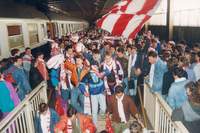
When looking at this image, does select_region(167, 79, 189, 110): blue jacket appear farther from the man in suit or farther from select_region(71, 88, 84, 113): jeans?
select_region(71, 88, 84, 113): jeans

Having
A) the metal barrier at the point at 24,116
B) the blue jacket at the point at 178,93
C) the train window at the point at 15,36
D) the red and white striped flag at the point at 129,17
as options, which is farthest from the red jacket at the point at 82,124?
the train window at the point at 15,36

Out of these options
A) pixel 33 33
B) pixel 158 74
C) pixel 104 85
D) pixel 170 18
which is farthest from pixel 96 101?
pixel 170 18

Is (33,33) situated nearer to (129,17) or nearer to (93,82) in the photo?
(93,82)

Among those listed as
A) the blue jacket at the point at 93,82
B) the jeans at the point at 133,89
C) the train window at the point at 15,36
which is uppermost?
the train window at the point at 15,36

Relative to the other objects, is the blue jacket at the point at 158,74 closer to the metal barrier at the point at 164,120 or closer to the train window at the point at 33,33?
the metal barrier at the point at 164,120

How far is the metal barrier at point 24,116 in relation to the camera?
4.32 metres

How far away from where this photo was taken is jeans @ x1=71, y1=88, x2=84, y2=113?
19.4 feet

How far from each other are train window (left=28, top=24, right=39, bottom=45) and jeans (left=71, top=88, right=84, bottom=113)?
6.05m

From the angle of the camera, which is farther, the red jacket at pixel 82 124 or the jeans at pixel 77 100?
the jeans at pixel 77 100

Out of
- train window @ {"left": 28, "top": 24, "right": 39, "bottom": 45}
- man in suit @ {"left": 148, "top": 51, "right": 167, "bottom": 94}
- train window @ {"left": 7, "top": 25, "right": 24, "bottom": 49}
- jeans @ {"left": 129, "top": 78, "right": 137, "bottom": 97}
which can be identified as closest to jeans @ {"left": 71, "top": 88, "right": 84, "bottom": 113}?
man in suit @ {"left": 148, "top": 51, "right": 167, "bottom": 94}

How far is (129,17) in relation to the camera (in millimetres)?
5848

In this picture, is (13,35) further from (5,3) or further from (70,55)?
(70,55)

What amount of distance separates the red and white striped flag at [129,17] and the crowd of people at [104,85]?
620 mm

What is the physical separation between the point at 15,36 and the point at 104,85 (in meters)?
4.16
